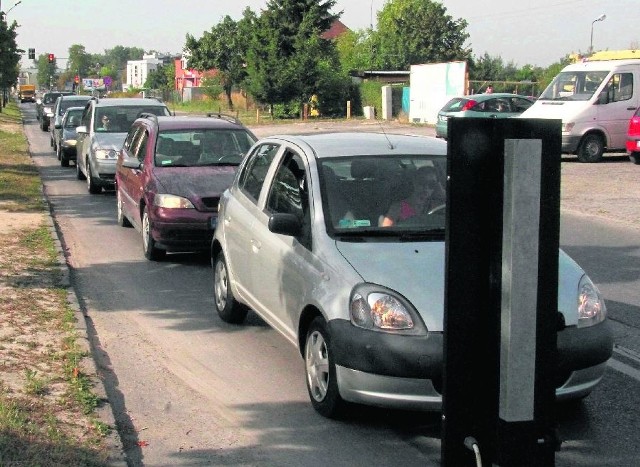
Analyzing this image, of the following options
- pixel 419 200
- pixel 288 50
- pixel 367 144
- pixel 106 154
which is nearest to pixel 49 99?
pixel 288 50

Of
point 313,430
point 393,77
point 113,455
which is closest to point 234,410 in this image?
point 313,430

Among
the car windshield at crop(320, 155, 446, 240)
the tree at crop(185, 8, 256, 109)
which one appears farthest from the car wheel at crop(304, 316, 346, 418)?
the tree at crop(185, 8, 256, 109)

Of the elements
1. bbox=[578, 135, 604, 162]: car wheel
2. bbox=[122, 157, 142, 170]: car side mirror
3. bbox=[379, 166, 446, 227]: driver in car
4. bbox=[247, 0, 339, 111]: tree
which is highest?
bbox=[247, 0, 339, 111]: tree

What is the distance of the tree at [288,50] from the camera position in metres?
56.9

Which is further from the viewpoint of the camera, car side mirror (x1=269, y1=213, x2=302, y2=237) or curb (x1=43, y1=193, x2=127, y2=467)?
car side mirror (x1=269, y1=213, x2=302, y2=237)

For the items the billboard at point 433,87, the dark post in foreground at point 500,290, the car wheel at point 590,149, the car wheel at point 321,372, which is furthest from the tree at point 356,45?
the dark post in foreground at point 500,290

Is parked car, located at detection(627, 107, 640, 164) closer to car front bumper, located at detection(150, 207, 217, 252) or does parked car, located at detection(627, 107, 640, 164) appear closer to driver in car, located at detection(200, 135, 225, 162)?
driver in car, located at detection(200, 135, 225, 162)

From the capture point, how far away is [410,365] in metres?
5.24

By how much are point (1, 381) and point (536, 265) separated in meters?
4.47

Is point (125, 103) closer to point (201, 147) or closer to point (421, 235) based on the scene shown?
point (201, 147)

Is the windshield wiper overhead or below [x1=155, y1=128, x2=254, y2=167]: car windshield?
below

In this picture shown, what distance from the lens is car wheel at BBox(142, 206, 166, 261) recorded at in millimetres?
11305

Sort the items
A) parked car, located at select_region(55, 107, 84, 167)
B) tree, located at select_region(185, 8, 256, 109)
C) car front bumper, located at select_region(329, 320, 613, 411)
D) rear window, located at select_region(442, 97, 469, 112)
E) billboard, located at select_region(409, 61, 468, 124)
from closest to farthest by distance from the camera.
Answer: car front bumper, located at select_region(329, 320, 613, 411), parked car, located at select_region(55, 107, 84, 167), rear window, located at select_region(442, 97, 469, 112), billboard, located at select_region(409, 61, 468, 124), tree, located at select_region(185, 8, 256, 109)

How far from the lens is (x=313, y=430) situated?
568 cm
